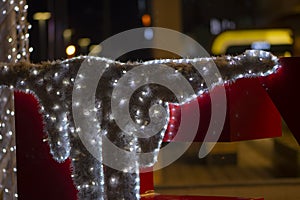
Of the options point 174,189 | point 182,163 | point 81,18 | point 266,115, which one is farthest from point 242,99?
point 182,163

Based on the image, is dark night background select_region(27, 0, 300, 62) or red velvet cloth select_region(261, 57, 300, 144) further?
dark night background select_region(27, 0, 300, 62)

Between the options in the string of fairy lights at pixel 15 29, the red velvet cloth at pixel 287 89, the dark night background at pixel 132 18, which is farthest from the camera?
the dark night background at pixel 132 18

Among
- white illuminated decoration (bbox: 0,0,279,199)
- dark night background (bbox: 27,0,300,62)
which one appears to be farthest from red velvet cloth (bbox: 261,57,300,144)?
dark night background (bbox: 27,0,300,62)

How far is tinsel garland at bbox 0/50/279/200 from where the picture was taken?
11.7 ft

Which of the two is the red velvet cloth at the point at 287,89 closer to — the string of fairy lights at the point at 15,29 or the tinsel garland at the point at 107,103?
the tinsel garland at the point at 107,103

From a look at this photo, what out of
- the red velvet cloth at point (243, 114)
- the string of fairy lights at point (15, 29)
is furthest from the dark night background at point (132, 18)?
the red velvet cloth at point (243, 114)

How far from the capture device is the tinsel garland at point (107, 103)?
141 inches

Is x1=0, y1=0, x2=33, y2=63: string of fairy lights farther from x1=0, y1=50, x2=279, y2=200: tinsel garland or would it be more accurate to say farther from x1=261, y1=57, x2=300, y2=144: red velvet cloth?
x1=261, y1=57, x2=300, y2=144: red velvet cloth

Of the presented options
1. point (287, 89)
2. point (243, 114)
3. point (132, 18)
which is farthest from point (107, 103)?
point (132, 18)

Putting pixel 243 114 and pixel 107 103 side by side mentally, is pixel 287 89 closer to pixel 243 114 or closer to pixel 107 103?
pixel 243 114

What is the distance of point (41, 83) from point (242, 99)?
123 centimetres

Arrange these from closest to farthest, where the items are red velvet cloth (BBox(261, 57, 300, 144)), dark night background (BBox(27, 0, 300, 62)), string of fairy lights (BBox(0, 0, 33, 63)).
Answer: red velvet cloth (BBox(261, 57, 300, 144)) < string of fairy lights (BBox(0, 0, 33, 63)) < dark night background (BBox(27, 0, 300, 62))

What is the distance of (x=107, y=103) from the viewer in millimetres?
3607

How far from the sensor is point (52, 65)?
3.73 m
